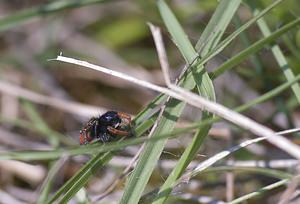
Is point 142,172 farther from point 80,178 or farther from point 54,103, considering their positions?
point 54,103

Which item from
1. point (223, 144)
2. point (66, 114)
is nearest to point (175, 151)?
point (223, 144)

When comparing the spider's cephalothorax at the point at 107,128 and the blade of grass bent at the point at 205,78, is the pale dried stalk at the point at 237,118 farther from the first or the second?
the spider's cephalothorax at the point at 107,128

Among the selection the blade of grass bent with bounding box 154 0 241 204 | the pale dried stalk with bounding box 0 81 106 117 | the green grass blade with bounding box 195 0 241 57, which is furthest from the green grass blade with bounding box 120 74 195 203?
the pale dried stalk with bounding box 0 81 106 117

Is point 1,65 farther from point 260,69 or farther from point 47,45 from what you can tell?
point 260,69

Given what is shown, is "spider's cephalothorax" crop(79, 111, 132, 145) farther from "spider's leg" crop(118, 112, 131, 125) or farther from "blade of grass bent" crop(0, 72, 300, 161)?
"blade of grass bent" crop(0, 72, 300, 161)

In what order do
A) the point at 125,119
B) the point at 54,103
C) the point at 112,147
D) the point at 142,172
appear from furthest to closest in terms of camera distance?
the point at 54,103
the point at 125,119
the point at 142,172
the point at 112,147

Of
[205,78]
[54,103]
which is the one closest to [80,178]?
[205,78]
